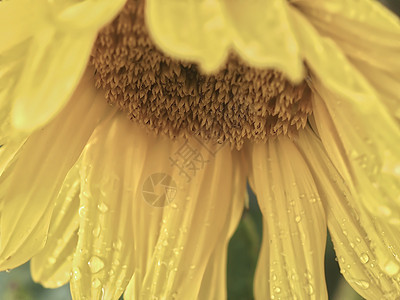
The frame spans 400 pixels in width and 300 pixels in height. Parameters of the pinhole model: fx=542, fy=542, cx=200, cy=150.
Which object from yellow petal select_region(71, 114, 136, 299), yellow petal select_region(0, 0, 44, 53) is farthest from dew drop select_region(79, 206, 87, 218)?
yellow petal select_region(0, 0, 44, 53)

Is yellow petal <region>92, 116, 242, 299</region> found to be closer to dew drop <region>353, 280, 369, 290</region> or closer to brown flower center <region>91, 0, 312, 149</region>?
brown flower center <region>91, 0, 312, 149</region>

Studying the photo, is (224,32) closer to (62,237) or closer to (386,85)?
(386,85)

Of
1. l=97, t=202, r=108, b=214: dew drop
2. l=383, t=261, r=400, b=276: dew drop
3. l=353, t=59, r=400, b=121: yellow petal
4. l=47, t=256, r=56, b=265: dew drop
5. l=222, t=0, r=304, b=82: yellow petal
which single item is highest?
l=222, t=0, r=304, b=82: yellow petal

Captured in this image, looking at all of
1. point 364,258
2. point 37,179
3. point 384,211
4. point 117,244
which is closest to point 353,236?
point 364,258

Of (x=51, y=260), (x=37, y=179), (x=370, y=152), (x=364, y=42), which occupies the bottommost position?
(x=51, y=260)

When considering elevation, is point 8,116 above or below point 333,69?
below

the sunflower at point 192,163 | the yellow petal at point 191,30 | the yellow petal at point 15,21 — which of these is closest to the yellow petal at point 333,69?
the sunflower at point 192,163

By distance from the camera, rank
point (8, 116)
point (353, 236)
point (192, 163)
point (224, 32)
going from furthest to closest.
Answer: point (192, 163), point (353, 236), point (8, 116), point (224, 32)
